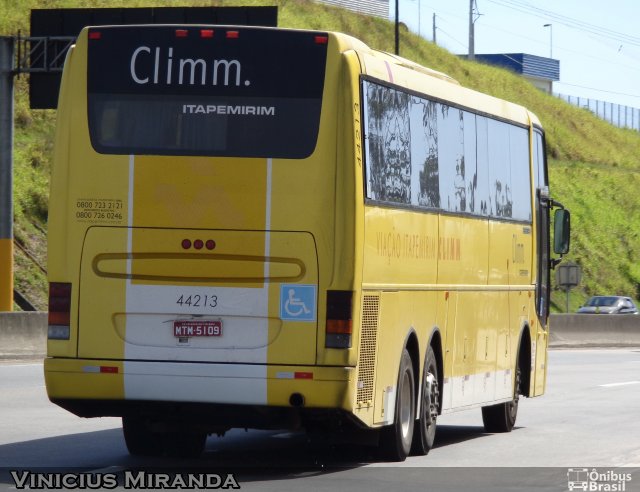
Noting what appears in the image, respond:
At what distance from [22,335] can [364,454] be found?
16.1 meters

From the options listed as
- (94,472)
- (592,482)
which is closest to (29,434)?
(94,472)

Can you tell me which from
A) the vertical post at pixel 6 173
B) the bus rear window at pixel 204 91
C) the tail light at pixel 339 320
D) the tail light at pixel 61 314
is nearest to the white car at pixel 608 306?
the vertical post at pixel 6 173

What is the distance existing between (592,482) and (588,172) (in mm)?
71721

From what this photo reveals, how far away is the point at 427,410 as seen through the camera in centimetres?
1430

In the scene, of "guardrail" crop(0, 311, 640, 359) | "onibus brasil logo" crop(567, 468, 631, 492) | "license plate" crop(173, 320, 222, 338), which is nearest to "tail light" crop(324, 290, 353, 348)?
"license plate" crop(173, 320, 222, 338)

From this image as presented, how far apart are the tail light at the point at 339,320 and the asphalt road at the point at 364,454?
1049mm

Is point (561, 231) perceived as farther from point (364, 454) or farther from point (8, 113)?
point (8, 113)

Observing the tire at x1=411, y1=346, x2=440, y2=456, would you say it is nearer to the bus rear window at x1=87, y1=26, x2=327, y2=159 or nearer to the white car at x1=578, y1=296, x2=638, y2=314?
the bus rear window at x1=87, y1=26, x2=327, y2=159

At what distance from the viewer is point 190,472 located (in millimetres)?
12180

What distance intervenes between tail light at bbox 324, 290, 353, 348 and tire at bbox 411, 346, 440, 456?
7.66 ft

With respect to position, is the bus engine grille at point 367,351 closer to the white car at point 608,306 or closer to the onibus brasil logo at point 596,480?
the onibus brasil logo at point 596,480

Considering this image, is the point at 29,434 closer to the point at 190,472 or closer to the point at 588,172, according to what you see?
the point at 190,472

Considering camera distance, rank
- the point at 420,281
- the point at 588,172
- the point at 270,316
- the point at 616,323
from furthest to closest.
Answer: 1. the point at 588,172
2. the point at 616,323
3. the point at 420,281
4. the point at 270,316

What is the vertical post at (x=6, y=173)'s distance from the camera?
34.4m
